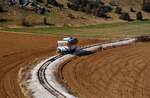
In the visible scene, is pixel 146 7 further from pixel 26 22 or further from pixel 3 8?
pixel 26 22

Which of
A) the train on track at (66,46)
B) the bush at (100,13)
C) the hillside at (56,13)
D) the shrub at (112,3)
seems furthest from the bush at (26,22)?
the shrub at (112,3)

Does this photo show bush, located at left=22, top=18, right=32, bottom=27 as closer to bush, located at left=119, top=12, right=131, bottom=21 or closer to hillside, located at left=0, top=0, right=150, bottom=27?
hillside, located at left=0, top=0, right=150, bottom=27

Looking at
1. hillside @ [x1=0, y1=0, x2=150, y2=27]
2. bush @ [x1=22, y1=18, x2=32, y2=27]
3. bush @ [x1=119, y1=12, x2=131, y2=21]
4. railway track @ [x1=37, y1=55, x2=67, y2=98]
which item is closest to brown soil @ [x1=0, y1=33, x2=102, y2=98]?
railway track @ [x1=37, y1=55, x2=67, y2=98]

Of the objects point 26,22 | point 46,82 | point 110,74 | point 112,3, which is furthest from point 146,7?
point 46,82

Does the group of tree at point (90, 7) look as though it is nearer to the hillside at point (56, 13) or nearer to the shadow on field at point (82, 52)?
the hillside at point (56, 13)

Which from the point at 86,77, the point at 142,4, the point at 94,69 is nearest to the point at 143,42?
the point at 94,69
